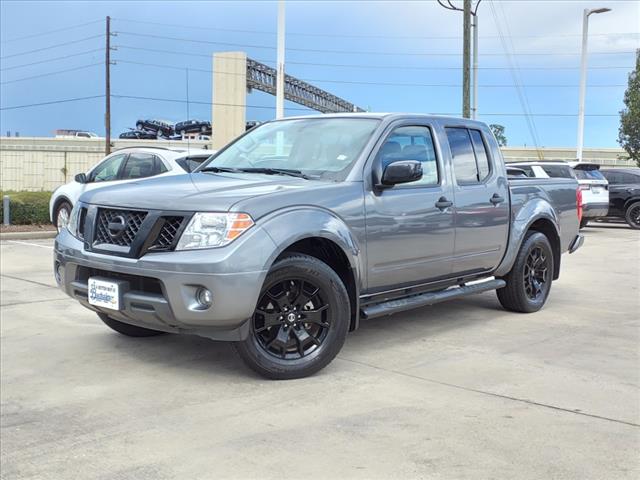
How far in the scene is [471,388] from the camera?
4.51 m

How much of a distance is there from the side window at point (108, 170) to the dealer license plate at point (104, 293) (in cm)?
712

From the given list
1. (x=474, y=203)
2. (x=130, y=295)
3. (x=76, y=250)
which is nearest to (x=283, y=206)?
(x=130, y=295)

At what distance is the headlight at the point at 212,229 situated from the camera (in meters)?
4.25

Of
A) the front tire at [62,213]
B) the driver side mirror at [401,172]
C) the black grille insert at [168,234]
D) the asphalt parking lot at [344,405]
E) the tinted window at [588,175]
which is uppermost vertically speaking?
the tinted window at [588,175]

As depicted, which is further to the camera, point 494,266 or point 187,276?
point 494,266

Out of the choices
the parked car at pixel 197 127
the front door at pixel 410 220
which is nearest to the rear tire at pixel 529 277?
Answer: the front door at pixel 410 220

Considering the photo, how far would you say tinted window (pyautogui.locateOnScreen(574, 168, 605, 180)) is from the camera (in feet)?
57.6

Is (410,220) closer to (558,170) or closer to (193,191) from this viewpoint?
(193,191)

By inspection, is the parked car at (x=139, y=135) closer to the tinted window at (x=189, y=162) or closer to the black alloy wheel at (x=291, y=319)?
the tinted window at (x=189, y=162)

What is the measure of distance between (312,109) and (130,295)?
113 ft

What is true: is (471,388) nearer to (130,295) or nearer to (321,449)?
(321,449)

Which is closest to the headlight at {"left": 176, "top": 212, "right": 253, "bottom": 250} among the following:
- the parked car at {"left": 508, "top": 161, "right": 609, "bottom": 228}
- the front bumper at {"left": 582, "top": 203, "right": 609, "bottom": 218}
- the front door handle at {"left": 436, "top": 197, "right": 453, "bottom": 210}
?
the front door handle at {"left": 436, "top": 197, "right": 453, "bottom": 210}

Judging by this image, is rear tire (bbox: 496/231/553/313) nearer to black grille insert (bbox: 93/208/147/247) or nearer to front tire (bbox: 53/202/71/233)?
black grille insert (bbox: 93/208/147/247)

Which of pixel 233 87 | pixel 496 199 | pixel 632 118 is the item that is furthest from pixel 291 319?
pixel 632 118
